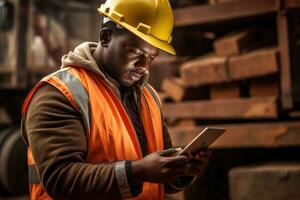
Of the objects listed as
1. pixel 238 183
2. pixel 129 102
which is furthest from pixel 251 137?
pixel 129 102

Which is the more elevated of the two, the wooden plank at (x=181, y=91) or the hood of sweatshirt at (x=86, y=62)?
the hood of sweatshirt at (x=86, y=62)

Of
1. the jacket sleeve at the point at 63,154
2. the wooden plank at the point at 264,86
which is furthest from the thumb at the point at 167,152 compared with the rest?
the wooden plank at the point at 264,86

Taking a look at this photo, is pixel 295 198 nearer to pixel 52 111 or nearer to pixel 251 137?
pixel 251 137

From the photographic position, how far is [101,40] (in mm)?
2346

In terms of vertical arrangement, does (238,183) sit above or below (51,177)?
below

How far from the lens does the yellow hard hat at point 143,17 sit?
7.55 feet

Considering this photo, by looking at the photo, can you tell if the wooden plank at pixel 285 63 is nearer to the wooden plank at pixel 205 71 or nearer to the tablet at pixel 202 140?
the wooden plank at pixel 205 71

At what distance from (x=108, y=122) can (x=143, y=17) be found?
0.58m

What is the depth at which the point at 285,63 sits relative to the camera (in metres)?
3.88

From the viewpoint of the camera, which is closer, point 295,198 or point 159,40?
point 159,40

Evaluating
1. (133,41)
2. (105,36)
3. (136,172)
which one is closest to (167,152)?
(136,172)

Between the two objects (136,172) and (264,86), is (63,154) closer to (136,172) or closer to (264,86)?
(136,172)

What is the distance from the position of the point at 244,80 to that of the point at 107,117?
2.39 m

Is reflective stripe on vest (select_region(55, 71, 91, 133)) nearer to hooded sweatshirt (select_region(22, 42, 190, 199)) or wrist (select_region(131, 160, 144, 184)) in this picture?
hooded sweatshirt (select_region(22, 42, 190, 199))
